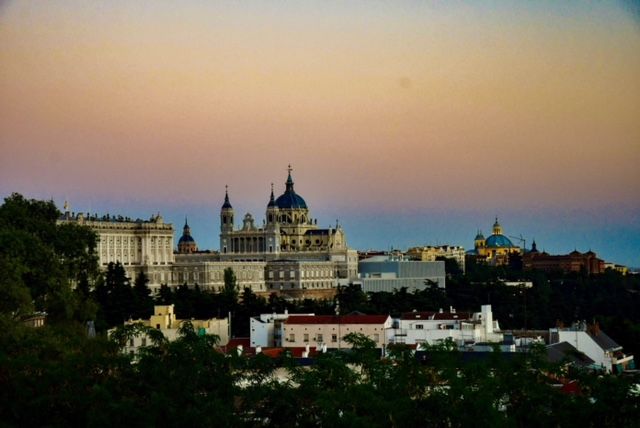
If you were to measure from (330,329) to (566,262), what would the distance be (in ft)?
389

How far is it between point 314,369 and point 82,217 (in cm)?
8534

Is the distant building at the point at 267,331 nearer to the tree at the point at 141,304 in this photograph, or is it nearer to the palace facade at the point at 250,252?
the tree at the point at 141,304

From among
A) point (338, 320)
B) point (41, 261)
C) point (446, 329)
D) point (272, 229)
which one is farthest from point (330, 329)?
point (272, 229)

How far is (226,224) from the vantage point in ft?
513

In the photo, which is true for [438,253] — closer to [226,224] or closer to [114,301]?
[226,224]

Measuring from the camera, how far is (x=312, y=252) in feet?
501

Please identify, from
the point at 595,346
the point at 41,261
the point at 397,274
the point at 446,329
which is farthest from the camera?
the point at 397,274

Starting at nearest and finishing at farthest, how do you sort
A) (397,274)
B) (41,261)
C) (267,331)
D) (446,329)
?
(41,261)
(446,329)
(267,331)
(397,274)

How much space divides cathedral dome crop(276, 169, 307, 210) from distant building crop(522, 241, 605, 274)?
33170mm

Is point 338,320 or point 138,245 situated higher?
point 138,245

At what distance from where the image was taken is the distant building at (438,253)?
18661cm

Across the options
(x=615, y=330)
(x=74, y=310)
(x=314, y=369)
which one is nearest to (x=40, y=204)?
(x=74, y=310)

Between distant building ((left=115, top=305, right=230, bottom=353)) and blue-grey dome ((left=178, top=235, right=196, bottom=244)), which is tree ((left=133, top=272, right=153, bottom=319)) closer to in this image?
distant building ((left=115, top=305, right=230, bottom=353))

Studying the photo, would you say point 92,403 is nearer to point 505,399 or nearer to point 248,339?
point 505,399
